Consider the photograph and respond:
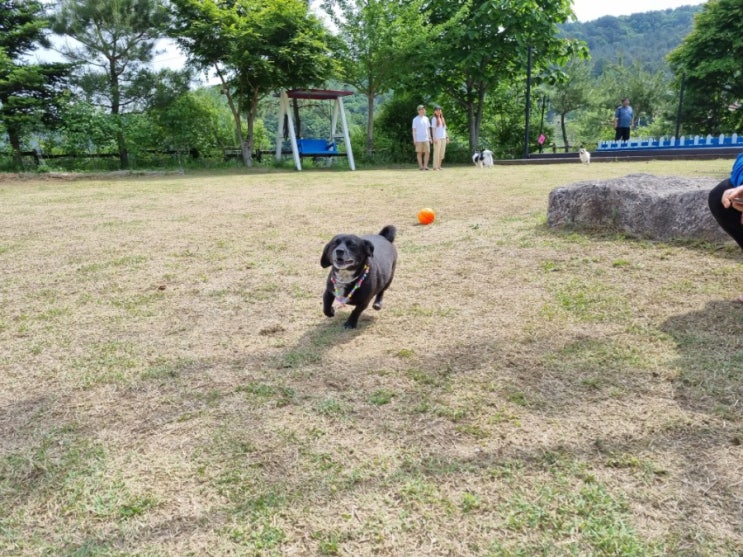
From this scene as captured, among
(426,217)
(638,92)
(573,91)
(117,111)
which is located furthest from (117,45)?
(638,92)

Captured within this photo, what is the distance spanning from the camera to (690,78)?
92.9 feet

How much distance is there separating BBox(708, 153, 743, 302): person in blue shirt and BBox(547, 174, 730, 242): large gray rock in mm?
1561

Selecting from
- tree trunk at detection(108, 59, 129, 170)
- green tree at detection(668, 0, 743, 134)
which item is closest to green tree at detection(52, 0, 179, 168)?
tree trunk at detection(108, 59, 129, 170)

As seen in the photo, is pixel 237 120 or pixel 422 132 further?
pixel 237 120

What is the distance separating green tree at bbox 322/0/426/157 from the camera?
738 inches

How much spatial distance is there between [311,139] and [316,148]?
465 millimetres

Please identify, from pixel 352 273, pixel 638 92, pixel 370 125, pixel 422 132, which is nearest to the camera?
pixel 352 273

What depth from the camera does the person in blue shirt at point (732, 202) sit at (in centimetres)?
305

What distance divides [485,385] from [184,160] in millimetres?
18492

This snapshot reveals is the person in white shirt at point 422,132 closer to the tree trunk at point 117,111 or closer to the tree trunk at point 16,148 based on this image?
the tree trunk at point 117,111

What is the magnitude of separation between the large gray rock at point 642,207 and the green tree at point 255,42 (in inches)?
534

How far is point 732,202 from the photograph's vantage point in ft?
10.0

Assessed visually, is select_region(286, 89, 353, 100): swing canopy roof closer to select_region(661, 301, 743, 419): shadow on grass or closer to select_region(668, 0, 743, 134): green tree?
select_region(661, 301, 743, 419): shadow on grass

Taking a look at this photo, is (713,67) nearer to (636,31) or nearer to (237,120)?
(237,120)
